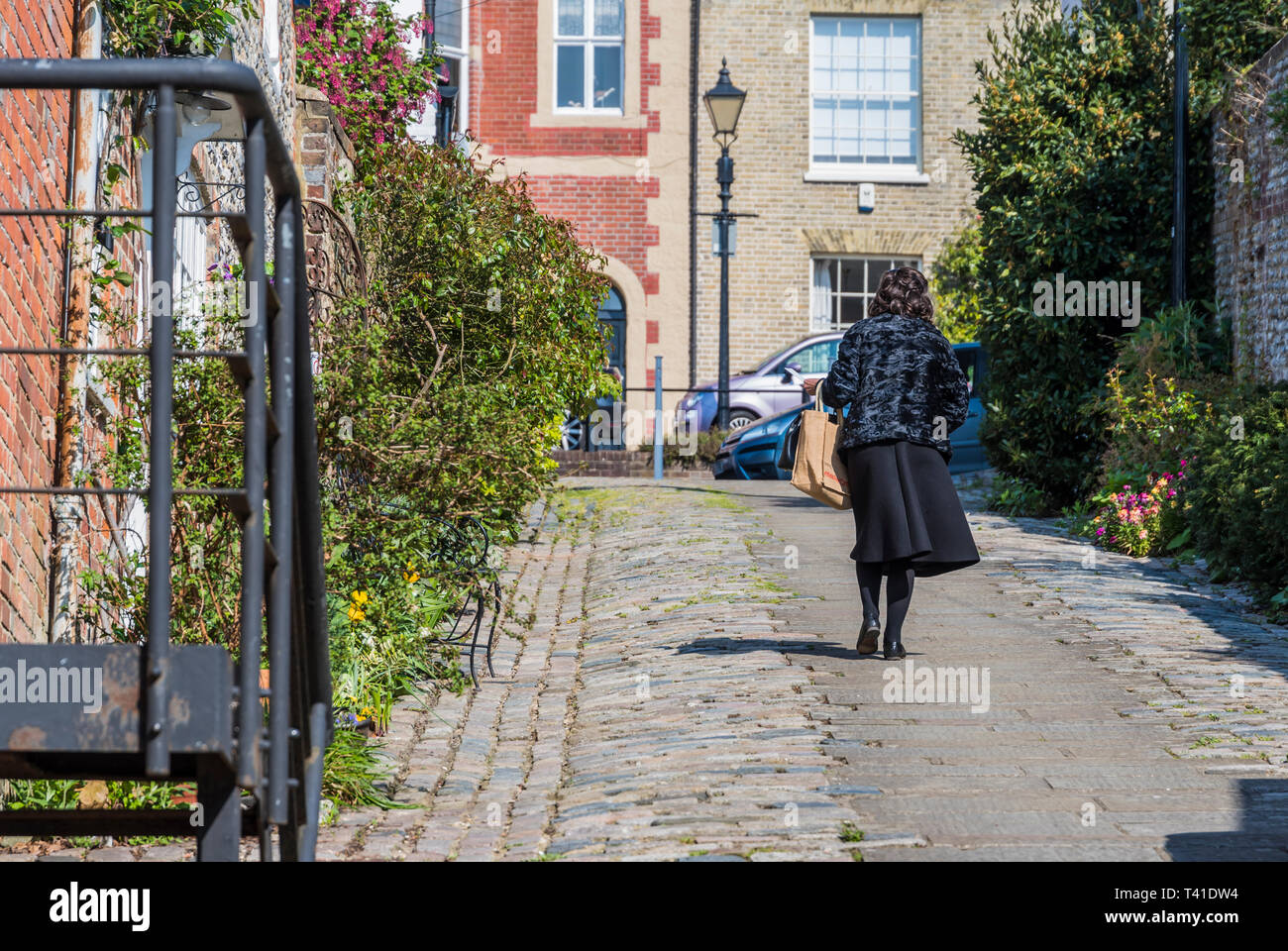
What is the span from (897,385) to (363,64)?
7508 mm

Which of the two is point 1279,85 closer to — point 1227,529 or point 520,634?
point 1227,529

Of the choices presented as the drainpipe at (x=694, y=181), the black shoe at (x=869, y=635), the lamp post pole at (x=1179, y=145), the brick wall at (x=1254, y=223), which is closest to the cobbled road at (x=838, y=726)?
the black shoe at (x=869, y=635)

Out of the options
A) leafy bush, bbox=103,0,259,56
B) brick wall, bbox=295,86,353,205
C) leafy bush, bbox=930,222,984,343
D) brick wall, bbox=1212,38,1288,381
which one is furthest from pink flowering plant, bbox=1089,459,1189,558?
leafy bush, bbox=930,222,984,343

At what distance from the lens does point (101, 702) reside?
2723 mm

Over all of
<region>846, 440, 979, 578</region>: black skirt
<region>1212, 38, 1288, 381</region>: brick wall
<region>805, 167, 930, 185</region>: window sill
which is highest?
<region>805, 167, 930, 185</region>: window sill

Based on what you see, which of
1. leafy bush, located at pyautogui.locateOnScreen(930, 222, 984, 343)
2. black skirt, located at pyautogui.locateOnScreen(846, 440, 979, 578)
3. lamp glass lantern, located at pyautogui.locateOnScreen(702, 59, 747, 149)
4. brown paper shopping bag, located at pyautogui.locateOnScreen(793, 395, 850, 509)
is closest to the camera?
black skirt, located at pyautogui.locateOnScreen(846, 440, 979, 578)

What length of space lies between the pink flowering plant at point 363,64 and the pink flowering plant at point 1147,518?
6.07m

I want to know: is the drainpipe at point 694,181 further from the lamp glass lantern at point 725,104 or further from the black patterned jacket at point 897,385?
the black patterned jacket at point 897,385

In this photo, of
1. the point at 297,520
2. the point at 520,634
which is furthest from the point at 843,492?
the point at 297,520

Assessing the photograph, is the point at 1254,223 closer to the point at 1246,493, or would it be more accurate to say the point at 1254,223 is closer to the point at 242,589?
the point at 1246,493

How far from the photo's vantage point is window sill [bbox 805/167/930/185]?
2306cm

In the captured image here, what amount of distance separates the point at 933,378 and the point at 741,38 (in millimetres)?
16880

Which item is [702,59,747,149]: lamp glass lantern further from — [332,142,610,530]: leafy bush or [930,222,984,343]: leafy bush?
[332,142,610,530]: leafy bush

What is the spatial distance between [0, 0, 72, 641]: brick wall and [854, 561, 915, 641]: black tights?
3.43m
